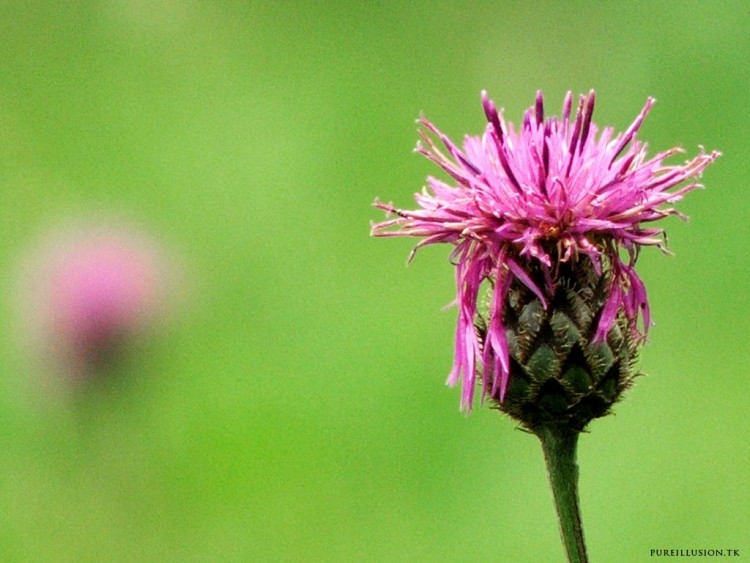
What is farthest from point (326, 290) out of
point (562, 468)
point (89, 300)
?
point (562, 468)

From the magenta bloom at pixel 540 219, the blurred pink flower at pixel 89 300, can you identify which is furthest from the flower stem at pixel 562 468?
the blurred pink flower at pixel 89 300

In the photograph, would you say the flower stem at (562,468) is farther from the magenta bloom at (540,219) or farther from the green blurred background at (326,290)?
the green blurred background at (326,290)

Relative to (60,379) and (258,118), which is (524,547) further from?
(258,118)

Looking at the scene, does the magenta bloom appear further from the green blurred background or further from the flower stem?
the green blurred background

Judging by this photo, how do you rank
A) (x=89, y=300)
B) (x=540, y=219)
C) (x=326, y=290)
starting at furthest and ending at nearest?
(x=326, y=290) < (x=89, y=300) < (x=540, y=219)

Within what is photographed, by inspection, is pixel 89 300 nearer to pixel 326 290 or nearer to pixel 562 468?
pixel 326 290

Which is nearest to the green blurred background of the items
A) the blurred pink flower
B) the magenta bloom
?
the blurred pink flower

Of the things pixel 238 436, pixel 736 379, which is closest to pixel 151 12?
pixel 238 436
